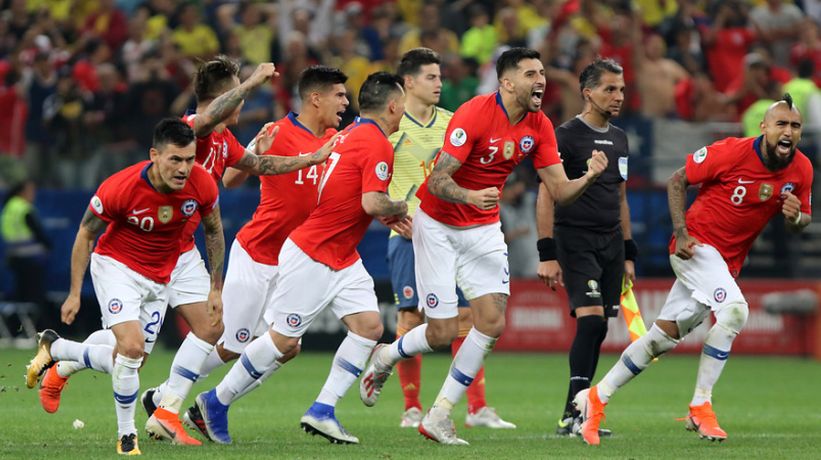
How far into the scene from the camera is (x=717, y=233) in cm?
1091

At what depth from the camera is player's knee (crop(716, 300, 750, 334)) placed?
34.8ft

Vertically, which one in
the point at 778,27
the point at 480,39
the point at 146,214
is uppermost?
the point at 778,27

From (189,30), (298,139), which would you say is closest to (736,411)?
(298,139)

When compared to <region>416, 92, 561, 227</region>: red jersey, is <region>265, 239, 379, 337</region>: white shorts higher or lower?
lower

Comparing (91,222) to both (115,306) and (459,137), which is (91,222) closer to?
(115,306)

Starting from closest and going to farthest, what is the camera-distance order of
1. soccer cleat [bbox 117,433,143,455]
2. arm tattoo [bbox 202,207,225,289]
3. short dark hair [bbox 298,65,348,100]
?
soccer cleat [bbox 117,433,143,455]
arm tattoo [bbox 202,207,225,289]
short dark hair [bbox 298,65,348,100]

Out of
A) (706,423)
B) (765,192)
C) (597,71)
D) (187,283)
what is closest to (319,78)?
(187,283)

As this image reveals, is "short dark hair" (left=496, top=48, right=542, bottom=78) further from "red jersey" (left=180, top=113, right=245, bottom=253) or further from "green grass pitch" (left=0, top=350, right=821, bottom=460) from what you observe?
"green grass pitch" (left=0, top=350, right=821, bottom=460)

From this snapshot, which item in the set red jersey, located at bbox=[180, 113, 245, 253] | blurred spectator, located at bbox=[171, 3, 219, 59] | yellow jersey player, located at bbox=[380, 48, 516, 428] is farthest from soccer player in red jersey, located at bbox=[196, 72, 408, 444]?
blurred spectator, located at bbox=[171, 3, 219, 59]

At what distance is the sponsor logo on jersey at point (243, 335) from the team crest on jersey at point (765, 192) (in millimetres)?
3904

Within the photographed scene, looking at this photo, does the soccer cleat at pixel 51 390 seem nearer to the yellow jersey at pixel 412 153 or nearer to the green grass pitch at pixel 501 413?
the green grass pitch at pixel 501 413

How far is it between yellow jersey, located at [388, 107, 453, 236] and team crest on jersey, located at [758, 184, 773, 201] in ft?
8.92

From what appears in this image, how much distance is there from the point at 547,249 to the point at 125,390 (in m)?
3.36

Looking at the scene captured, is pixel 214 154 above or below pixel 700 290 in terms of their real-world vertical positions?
above
